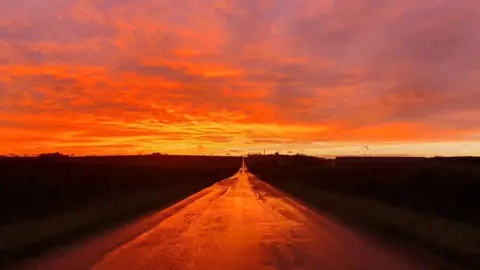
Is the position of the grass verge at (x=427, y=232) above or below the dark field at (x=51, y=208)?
below

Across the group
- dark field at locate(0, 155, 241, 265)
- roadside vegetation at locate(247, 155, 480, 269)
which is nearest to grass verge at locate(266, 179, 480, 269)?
roadside vegetation at locate(247, 155, 480, 269)

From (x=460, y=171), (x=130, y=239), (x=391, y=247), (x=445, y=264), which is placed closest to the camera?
(x=445, y=264)

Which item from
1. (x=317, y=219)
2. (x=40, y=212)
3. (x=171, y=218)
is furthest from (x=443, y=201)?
(x=40, y=212)

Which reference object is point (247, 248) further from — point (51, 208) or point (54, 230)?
point (51, 208)

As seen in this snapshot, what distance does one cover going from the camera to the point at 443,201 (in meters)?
32.4

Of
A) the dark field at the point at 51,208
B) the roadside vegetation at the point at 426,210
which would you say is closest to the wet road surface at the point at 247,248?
the roadside vegetation at the point at 426,210

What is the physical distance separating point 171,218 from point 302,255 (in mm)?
12930

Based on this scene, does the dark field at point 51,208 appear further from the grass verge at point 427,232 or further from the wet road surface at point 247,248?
the grass verge at point 427,232

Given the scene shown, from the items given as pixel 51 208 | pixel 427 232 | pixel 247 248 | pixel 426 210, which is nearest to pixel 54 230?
pixel 247 248

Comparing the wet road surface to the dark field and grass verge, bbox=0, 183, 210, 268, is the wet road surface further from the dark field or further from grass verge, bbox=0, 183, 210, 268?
the dark field

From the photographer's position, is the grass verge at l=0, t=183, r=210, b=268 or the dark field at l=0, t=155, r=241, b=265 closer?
the grass verge at l=0, t=183, r=210, b=268

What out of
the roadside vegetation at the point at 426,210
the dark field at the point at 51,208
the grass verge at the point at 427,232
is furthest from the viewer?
the dark field at the point at 51,208

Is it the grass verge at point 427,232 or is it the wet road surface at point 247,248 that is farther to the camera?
the grass verge at point 427,232

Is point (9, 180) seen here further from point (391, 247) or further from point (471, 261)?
point (471, 261)
